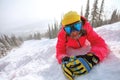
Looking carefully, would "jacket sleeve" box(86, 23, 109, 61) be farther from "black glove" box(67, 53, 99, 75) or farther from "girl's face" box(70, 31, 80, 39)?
"girl's face" box(70, 31, 80, 39)

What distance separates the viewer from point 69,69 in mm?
3689

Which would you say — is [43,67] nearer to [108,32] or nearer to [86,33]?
[86,33]

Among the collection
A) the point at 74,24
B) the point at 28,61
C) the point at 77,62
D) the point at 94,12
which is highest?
the point at 74,24

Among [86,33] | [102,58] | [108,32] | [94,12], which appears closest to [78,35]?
[86,33]

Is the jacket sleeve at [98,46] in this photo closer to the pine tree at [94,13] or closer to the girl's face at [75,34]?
the girl's face at [75,34]

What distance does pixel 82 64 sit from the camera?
3506 millimetres

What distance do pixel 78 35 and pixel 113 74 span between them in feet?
4.37

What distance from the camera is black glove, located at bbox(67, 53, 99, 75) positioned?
3.52m

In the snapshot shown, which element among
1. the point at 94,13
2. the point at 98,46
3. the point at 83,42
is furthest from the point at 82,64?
the point at 94,13

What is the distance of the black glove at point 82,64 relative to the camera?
352 centimetres

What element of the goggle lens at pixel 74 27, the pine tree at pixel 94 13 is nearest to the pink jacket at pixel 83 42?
the goggle lens at pixel 74 27

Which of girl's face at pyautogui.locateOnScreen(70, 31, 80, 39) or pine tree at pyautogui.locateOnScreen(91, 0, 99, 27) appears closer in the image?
girl's face at pyautogui.locateOnScreen(70, 31, 80, 39)

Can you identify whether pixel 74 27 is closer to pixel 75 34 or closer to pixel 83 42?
pixel 75 34

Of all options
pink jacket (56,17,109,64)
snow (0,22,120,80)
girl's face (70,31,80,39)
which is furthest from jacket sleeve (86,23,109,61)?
girl's face (70,31,80,39)
